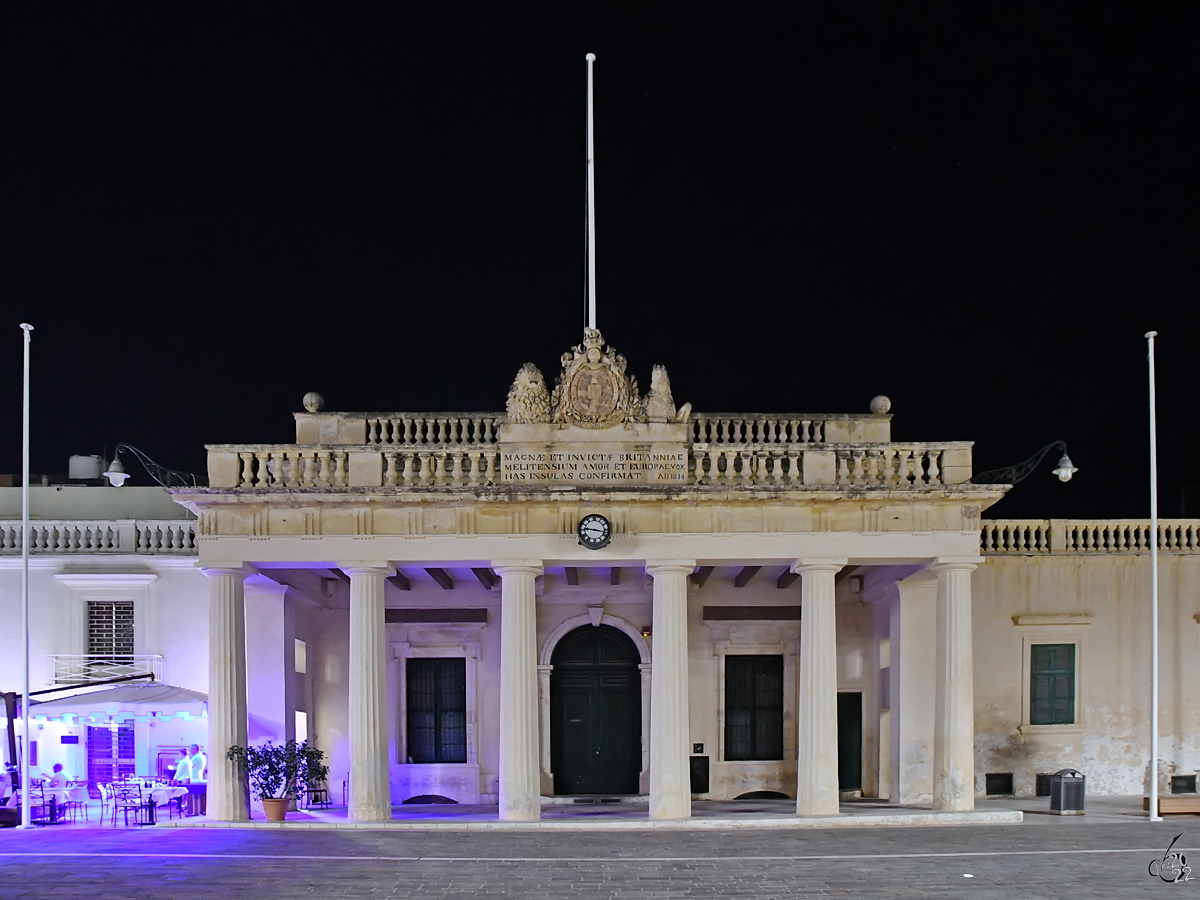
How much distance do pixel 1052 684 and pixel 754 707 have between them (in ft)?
20.0

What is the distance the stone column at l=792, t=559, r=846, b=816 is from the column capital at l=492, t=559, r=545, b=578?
4.52m

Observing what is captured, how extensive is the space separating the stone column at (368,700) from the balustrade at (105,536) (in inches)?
221

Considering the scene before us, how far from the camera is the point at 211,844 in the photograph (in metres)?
16.4

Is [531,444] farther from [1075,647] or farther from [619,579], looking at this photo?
[1075,647]

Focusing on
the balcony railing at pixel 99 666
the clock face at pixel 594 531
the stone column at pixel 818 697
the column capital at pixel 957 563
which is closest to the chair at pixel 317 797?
the balcony railing at pixel 99 666

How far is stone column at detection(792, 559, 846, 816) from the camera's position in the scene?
1855 centimetres

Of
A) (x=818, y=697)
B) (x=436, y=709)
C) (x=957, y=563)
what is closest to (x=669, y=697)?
(x=818, y=697)

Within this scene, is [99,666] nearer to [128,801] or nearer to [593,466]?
[128,801]

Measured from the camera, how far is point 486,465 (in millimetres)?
18969

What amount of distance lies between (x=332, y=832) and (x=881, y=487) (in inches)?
420

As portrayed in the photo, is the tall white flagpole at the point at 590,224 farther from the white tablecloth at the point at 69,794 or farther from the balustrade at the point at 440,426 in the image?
the white tablecloth at the point at 69,794

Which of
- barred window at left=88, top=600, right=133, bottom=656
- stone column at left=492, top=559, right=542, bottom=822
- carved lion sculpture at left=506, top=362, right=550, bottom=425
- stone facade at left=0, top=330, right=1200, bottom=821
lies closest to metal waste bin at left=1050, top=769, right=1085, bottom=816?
stone facade at left=0, top=330, right=1200, bottom=821

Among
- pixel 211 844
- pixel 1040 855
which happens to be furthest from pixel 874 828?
pixel 211 844

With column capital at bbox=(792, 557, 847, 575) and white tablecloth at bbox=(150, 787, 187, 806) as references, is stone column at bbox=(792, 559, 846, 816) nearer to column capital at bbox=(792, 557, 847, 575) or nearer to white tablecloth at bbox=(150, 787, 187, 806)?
column capital at bbox=(792, 557, 847, 575)
